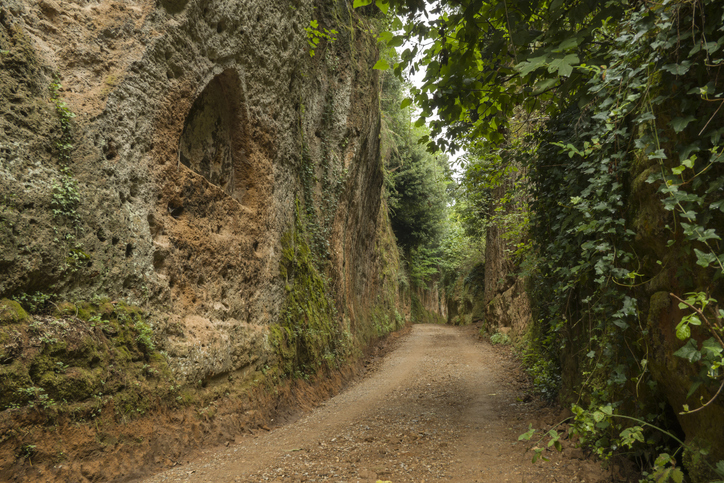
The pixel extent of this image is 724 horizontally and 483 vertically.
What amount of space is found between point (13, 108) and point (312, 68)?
7.29 meters

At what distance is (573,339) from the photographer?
488cm

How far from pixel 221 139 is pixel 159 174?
2.12 meters

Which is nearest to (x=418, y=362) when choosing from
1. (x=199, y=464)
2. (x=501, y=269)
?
(x=501, y=269)

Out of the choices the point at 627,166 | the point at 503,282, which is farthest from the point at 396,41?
the point at 503,282

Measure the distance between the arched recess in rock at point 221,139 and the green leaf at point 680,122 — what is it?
5946mm

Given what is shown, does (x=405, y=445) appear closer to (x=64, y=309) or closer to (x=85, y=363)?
(x=85, y=363)

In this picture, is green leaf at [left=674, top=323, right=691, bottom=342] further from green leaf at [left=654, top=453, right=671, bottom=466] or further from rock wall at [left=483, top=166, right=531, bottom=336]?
rock wall at [left=483, top=166, right=531, bottom=336]

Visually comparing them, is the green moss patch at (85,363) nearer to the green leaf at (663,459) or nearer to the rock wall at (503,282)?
the green leaf at (663,459)

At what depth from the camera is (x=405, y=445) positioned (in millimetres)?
4695

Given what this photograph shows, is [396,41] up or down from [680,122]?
up

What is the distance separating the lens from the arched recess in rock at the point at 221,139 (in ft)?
20.6

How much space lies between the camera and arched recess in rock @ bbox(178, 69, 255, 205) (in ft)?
20.6

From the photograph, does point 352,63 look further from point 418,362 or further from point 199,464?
point 199,464

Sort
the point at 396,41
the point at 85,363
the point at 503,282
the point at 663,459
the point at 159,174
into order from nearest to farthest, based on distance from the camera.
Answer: the point at 663,459
the point at 85,363
the point at 396,41
the point at 159,174
the point at 503,282
